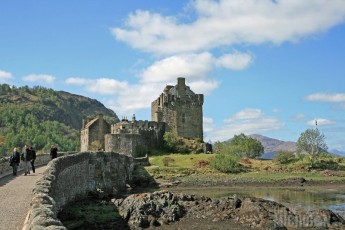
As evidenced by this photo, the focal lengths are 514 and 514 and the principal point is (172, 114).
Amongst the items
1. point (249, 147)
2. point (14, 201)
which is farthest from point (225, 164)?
point (14, 201)

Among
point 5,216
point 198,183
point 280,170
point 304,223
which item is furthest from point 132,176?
point 5,216

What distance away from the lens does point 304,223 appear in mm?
29938

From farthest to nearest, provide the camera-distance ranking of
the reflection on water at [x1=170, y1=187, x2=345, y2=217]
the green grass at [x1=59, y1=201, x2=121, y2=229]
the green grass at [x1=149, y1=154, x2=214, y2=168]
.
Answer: the green grass at [x1=149, y1=154, x2=214, y2=168] < the reflection on water at [x1=170, y1=187, x2=345, y2=217] < the green grass at [x1=59, y1=201, x2=121, y2=229]

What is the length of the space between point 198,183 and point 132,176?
7.99 meters

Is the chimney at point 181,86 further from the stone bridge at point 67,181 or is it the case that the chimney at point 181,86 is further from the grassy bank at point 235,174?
the stone bridge at point 67,181

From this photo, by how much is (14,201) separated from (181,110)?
66079mm

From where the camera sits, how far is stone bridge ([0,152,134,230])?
12.2 meters

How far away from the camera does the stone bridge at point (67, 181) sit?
40.0 feet

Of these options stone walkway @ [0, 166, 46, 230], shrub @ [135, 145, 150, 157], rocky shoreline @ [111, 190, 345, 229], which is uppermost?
shrub @ [135, 145, 150, 157]

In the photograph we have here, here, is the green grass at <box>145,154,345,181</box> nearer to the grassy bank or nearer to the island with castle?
the grassy bank

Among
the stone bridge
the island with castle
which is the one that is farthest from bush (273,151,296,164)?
the stone bridge

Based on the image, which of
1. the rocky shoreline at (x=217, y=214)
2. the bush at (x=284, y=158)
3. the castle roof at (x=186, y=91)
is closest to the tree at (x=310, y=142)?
the bush at (x=284, y=158)

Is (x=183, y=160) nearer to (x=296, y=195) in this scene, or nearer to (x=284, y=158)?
(x=284, y=158)

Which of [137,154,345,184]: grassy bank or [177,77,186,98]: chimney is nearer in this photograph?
[137,154,345,184]: grassy bank
